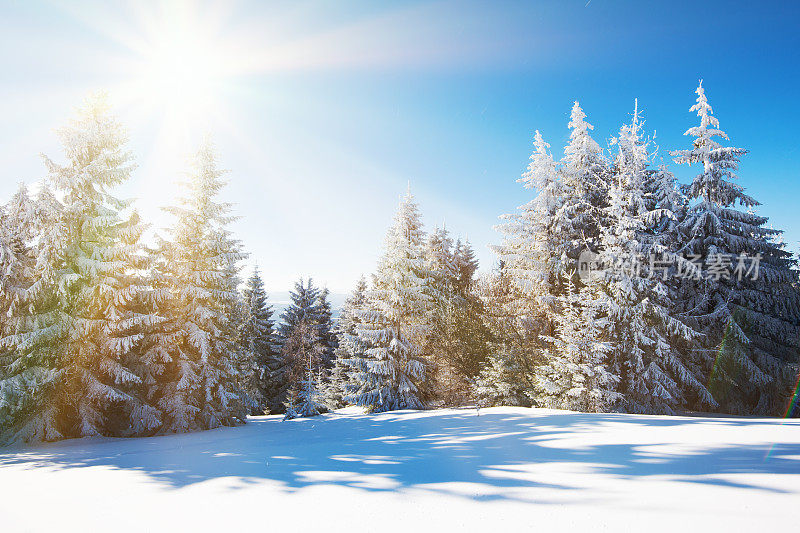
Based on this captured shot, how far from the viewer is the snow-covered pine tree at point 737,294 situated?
15711 millimetres

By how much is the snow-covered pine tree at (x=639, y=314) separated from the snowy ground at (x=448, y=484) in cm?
868

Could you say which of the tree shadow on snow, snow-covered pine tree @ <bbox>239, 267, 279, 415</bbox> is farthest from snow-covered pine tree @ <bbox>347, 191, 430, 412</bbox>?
snow-covered pine tree @ <bbox>239, 267, 279, 415</bbox>

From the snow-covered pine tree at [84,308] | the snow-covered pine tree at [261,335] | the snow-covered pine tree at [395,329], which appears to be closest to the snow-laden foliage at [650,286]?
the snow-covered pine tree at [395,329]

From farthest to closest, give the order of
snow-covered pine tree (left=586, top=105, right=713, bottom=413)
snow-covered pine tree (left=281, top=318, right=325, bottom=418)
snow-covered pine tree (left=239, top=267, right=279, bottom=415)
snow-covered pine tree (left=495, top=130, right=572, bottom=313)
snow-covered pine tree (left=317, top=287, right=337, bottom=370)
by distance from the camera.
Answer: snow-covered pine tree (left=317, top=287, right=337, bottom=370)
snow-covered pine tree (left=239, top=267, right=279, bottom=415)
snow-covered pine tree (left=281, top=318, right=325, bottom=418)
snow-covered pine tree (left=495, top=130, right=572, bottom=313)
snow-covered pine tree (left=586, top=105, right=713, bottom=413)

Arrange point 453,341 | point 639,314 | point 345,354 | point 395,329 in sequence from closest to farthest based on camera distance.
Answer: point 639,314, point 395,329, point 453,341, point 345,354

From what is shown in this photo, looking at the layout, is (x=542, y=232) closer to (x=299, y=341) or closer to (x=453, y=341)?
(x=453, y=341)

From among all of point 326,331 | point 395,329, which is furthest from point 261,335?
point 395,329

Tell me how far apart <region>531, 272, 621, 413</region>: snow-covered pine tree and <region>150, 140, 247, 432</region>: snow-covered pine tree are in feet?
38.2

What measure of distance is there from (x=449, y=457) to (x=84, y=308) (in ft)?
36.2

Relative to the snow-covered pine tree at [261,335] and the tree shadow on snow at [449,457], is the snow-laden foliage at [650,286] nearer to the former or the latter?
the tree shadow on snow at [449,457]

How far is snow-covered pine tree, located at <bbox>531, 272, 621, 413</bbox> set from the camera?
522 inches

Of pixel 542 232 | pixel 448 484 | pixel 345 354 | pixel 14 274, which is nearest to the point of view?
pixel 448 484

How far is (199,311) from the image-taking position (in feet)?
40.7

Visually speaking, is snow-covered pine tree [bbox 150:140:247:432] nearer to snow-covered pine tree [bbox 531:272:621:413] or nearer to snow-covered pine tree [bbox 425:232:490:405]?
snow-covered pine tree [bbox 425:232:490:405]
